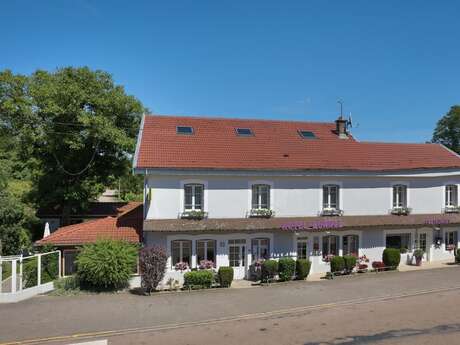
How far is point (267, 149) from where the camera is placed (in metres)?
24.0

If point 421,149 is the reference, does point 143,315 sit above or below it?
below

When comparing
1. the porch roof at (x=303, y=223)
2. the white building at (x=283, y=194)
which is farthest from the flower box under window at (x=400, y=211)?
the porch roof at (x=303, y=223)

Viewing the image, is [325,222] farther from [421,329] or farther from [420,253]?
[421,329]

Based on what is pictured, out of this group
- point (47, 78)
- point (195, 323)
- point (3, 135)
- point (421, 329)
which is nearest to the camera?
point (421, 329)

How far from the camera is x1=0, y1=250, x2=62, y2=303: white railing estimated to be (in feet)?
54.8

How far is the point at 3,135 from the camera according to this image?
30.4m

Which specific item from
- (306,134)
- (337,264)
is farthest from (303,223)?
(306,134)

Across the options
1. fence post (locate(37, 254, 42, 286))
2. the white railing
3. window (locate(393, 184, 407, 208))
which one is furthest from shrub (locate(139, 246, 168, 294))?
window (locate(393, 184, 407, 208))

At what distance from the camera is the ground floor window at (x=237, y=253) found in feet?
69.5

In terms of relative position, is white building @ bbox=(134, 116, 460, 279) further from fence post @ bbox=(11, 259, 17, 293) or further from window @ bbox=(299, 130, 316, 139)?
fence post @ bbox=(11, 259, 17, 293)

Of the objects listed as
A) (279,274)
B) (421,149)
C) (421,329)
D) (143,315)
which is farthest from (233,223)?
(421,149)

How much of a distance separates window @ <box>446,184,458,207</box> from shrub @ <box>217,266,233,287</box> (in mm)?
15261

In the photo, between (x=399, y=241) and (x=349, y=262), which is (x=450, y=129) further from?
(x=349, y=262)

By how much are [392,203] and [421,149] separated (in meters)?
5.95
